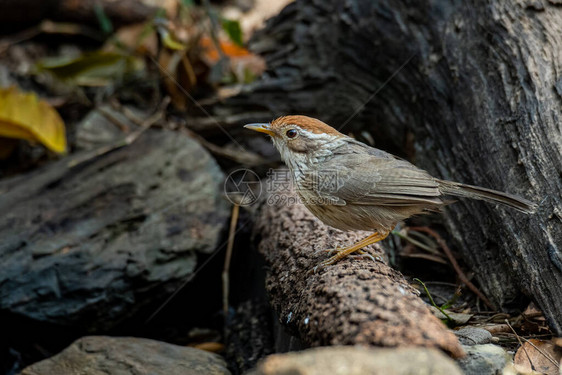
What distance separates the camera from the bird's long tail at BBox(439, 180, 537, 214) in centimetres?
326

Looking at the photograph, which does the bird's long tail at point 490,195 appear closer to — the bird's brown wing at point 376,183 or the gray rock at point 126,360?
the bird's brown wing at point 376,183

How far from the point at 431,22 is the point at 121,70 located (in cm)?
433

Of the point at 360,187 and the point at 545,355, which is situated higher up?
the point at 360,187

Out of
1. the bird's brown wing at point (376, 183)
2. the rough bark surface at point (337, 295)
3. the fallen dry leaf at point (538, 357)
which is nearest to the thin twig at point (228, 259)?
the rough bark surface at point (337, 295)

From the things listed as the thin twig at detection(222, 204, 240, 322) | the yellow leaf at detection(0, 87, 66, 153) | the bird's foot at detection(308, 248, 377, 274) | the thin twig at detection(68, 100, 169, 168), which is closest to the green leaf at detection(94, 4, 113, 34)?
the thin twig at detection(68, 100, 169, 168)

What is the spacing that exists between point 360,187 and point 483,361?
147 cm

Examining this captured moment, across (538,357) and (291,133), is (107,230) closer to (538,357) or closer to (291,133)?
(291,133)

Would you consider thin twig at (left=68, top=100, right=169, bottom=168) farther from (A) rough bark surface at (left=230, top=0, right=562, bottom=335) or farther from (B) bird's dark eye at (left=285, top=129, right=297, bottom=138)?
(B) bird's dark eye at (left=285, top=129, right=297, bottom=138)

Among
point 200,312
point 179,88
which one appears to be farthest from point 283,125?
point 179,88

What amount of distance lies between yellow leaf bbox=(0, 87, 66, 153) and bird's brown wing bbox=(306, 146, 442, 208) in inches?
135

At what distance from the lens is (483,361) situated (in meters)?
2.61

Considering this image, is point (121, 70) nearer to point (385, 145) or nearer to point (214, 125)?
point (214, 125)

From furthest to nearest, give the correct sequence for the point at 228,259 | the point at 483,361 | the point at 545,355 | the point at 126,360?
the point at 228,259, the point at 126,360, the point at 545,355, the point at 483,361

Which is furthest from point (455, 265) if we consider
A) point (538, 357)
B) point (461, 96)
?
point (461, 96)
